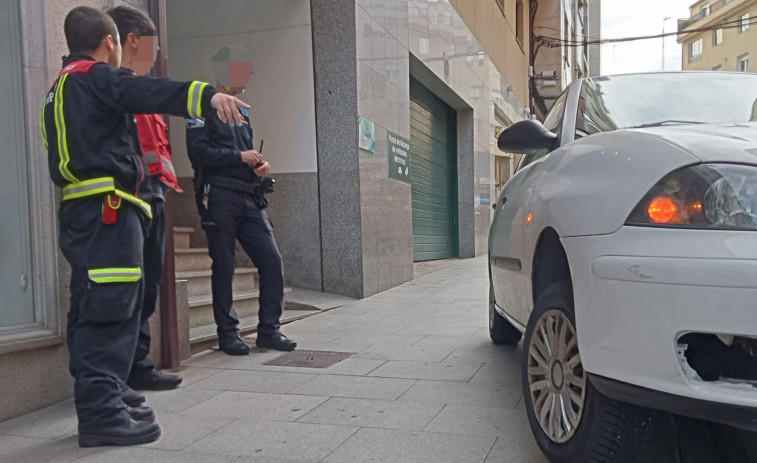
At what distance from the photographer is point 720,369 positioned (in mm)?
1877

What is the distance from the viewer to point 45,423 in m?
3.15

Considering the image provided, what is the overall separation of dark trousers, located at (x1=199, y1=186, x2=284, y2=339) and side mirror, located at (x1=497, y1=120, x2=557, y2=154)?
2.23 m

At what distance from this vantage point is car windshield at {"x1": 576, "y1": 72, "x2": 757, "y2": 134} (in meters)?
2.97

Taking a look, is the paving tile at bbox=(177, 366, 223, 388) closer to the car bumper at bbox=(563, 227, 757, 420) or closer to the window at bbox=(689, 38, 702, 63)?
the car bumper at bbox=(563, 227, 757, 420)

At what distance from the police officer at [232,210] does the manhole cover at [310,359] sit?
15 centimetres

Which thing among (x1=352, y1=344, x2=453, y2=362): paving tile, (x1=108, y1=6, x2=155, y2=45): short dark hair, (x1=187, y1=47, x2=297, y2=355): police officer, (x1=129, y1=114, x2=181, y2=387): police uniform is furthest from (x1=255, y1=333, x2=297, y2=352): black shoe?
(x1=108, y1=6, x2=155, y2=45): short dark hair

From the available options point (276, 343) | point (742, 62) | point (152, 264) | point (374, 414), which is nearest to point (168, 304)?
point (152, 264)

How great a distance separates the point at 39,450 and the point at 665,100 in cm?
336

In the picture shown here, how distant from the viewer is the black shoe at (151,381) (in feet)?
12.1

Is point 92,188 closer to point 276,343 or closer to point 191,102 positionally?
point 191,102

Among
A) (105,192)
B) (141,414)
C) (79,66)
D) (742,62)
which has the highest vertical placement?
(742,62)

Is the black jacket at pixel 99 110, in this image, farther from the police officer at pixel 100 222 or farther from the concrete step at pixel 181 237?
the concrete step at pixel 181 237

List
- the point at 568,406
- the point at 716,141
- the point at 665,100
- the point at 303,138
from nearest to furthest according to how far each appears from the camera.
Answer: the point at 716,141 → the point at 568,406 → the point at 665,100 → the point at 303,138

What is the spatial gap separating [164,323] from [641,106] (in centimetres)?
307
